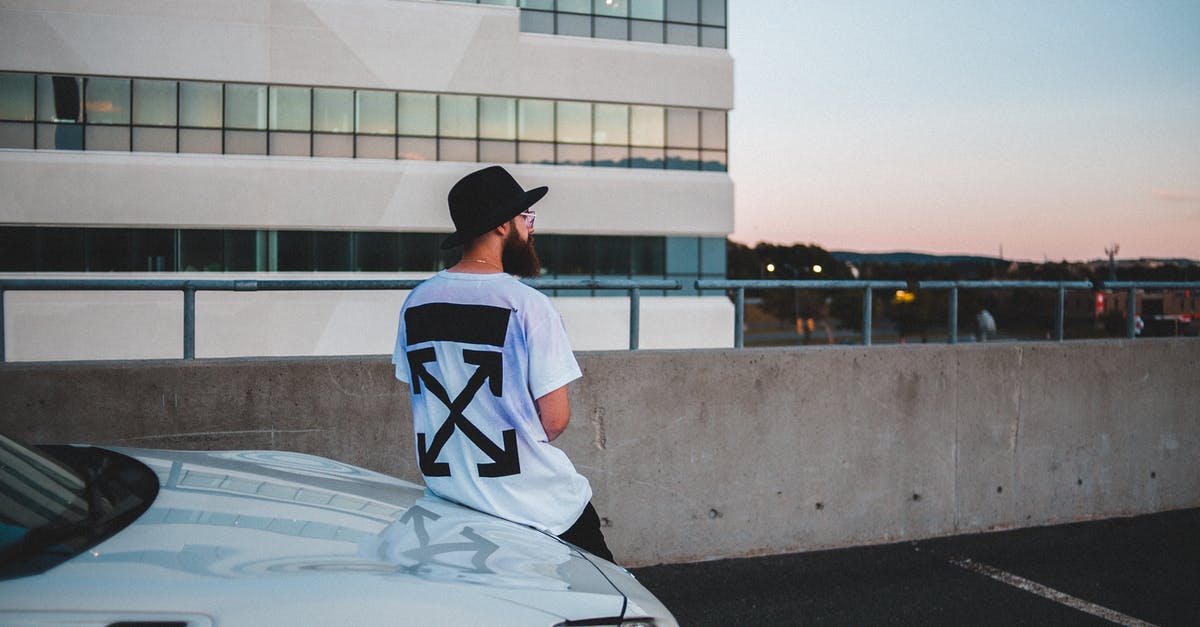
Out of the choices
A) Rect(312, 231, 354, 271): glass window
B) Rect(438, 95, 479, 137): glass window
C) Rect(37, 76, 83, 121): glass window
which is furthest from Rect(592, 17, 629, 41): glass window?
Rect(37, 76, 83, 121): glass window

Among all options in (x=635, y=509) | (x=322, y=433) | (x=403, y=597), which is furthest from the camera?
(x=635, y=509)

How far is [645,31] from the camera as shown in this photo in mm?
40750

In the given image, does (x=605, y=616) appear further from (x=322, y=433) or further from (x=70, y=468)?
(x=322, y=433)

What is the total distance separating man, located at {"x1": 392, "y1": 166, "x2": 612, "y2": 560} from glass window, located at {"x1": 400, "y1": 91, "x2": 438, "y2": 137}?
36015 millimetres

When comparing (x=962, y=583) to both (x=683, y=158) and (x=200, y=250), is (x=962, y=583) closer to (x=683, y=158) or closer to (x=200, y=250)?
(x=200, y=250)

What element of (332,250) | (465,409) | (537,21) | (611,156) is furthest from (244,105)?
(465,409)

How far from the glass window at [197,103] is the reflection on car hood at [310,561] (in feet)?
118

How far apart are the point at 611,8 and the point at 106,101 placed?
63.7ft

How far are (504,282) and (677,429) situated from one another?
10.4 ft

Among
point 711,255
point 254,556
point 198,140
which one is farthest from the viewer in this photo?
point 711,255

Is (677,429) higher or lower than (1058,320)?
lower

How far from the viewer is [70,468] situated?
2672 millimetres

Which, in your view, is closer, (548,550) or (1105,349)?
(548,550)

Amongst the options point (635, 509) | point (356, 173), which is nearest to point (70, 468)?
point (635, 509)
